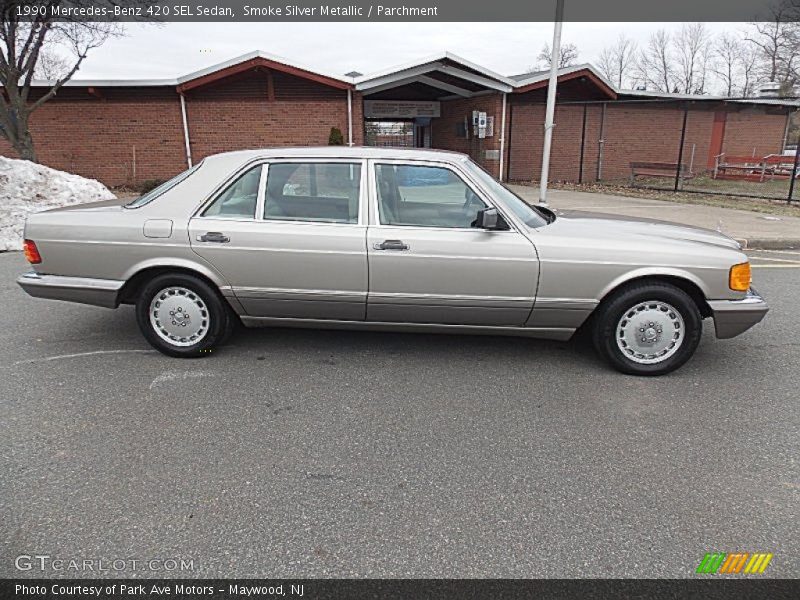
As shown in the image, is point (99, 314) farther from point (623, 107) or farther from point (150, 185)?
point (623, 107)

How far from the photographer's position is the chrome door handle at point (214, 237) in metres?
3.92

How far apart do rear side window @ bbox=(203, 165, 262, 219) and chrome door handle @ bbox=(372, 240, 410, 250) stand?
98cm

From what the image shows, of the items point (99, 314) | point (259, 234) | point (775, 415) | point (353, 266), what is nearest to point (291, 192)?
point (259, 234)

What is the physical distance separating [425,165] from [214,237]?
1642 millimetres

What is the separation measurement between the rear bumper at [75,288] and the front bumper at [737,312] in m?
4.34

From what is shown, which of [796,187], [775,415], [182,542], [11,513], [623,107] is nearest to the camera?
[182,542]

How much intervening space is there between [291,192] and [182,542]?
2553 mm

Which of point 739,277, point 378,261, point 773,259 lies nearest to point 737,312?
point 739,277

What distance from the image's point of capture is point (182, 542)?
89.6 inches

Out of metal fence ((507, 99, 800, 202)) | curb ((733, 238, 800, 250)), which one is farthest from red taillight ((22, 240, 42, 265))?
metal fence ((507, 99, 800, 202))

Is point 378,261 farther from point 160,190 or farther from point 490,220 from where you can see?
point 160,190

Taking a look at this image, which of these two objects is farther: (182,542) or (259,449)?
Result: (259,449)

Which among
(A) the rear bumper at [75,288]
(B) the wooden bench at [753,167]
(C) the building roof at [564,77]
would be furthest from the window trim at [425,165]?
(B) the wooden bench at [753,167]

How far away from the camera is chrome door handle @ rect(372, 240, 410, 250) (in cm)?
379
